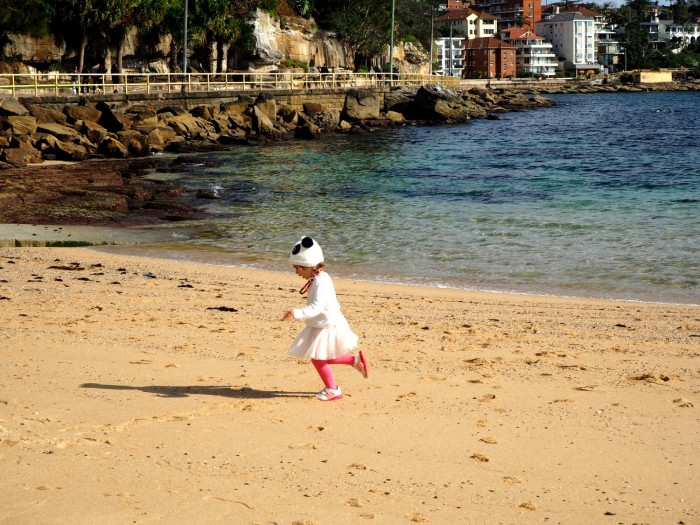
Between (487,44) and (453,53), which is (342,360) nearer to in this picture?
(487,44)

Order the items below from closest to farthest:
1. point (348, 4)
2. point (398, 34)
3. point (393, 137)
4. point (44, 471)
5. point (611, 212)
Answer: point (44, 471) → point (611, 212) → point (393, 137) → point (348, 4) → point (398, 34)

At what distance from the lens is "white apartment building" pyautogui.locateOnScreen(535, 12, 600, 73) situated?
609 ft

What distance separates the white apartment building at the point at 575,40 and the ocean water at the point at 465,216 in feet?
495

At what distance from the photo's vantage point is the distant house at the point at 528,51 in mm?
174750

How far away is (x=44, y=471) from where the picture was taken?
522 centimetres

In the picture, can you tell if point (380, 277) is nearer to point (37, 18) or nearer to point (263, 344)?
point (263, 344)

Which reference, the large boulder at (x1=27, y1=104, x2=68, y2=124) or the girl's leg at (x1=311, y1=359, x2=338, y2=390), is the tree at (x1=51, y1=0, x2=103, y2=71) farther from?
the girl's leg at (x1=311, y1=359, x2=338, y2=390)

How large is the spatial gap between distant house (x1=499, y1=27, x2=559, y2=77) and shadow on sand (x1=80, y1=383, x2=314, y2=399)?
173524 mm

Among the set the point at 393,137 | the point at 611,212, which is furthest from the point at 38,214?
the point at 393,137

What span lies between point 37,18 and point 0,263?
1689 inches

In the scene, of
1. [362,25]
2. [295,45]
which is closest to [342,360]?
[295,45]

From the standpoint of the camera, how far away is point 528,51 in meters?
175

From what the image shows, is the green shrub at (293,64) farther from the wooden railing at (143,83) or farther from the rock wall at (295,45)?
the wooden railing at (143,83)

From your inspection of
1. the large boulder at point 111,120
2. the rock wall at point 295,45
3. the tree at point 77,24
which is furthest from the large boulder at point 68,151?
the rock wall at point 295,45
